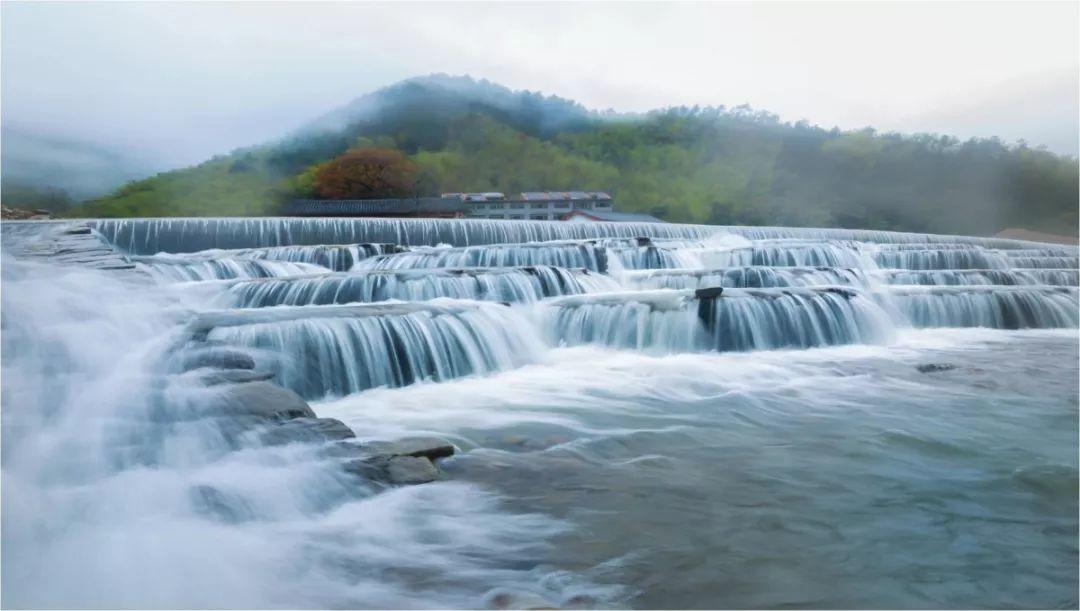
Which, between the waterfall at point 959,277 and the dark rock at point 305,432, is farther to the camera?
the waterfall at point 959,277

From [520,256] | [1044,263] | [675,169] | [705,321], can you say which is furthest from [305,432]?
[675,169]

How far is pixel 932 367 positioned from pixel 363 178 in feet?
99.6

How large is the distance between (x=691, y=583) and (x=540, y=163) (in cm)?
4060

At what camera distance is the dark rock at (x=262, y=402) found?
3.74m

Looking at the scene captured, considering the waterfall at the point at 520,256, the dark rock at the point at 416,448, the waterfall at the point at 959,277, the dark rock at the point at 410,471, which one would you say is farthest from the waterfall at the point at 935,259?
Result: the dark rock at the point at 410,471

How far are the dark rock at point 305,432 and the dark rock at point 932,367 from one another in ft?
17.8

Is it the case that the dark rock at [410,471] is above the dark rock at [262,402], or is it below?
below

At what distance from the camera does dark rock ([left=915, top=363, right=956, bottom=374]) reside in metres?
6.70

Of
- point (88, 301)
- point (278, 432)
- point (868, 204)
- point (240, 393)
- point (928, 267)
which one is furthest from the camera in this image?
point (868, 204)

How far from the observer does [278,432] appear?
3.58 metres

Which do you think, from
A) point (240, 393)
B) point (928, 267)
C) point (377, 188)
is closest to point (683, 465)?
point (240, 393)

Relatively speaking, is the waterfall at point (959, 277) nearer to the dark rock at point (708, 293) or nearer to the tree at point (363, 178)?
the dark rock at point (708, 293)

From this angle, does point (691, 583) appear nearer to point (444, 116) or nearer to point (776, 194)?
point (776, 194)

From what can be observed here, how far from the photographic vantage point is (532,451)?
4148 mm
